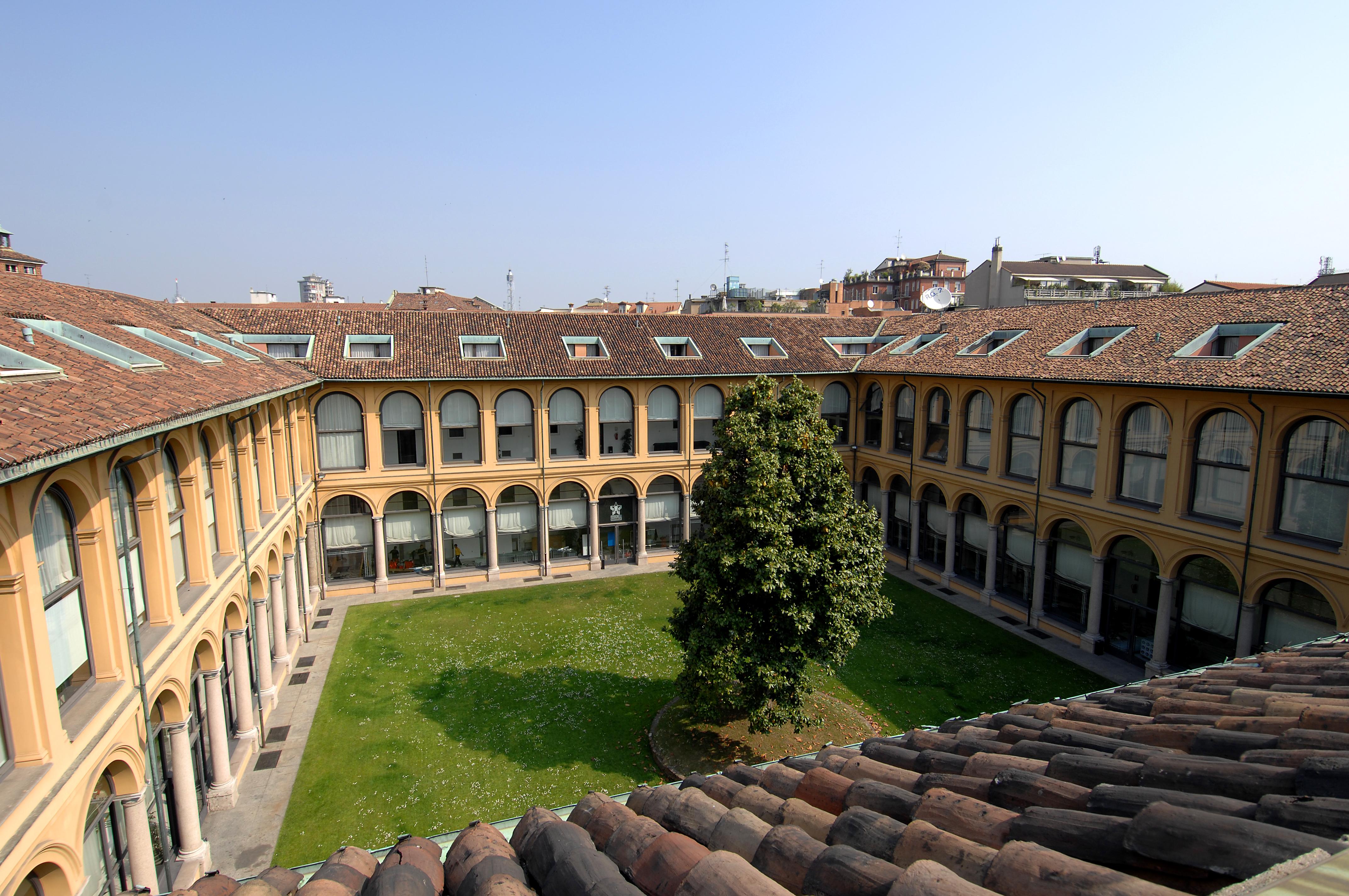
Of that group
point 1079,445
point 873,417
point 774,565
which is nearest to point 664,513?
point 873,417

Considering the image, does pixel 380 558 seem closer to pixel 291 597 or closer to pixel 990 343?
pixel 291 597

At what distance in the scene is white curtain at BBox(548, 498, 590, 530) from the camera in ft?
101

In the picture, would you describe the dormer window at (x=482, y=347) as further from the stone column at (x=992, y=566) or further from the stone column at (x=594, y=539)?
the stone column at (x=992, y=566)

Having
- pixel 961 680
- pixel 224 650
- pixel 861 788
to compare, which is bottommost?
pixel 961 680

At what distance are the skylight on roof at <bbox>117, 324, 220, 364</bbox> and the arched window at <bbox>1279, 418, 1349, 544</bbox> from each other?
24.9 m

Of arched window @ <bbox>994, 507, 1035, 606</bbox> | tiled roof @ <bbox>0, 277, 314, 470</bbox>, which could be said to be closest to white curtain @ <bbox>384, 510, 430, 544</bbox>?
tiled roof @ <bbox>0, 277, 314, 470</bbox>

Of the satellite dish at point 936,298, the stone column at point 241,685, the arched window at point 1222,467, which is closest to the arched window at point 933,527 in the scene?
the arched window at point 1222,467

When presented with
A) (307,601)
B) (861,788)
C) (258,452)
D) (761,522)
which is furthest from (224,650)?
(861,788)

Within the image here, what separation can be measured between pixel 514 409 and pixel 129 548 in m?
18.6

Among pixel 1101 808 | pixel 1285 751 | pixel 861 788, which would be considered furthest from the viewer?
pixel 861 788

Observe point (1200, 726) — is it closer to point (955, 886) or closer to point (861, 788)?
point (861, 788)

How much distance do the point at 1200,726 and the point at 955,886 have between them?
3.60m

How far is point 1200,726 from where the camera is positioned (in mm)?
5465

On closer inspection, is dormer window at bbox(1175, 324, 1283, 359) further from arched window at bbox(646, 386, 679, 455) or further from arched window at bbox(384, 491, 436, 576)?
arched window at bbox(384, 491, 436, 576)
